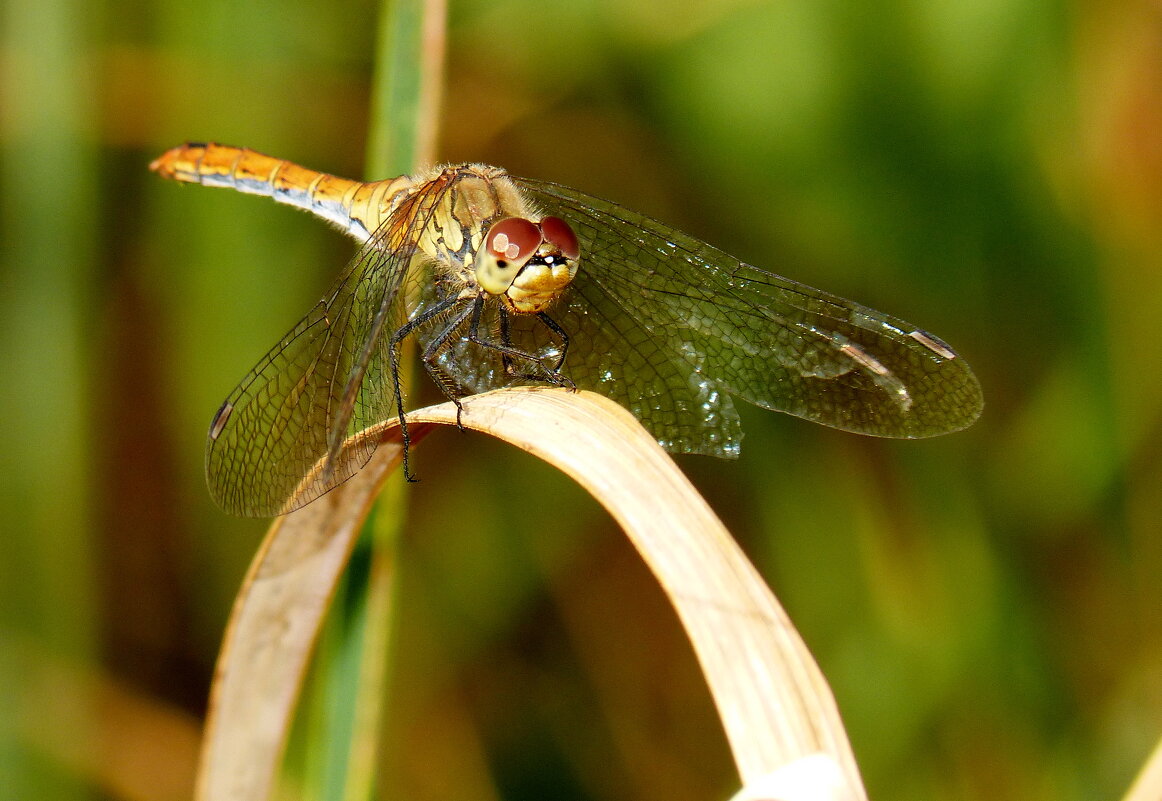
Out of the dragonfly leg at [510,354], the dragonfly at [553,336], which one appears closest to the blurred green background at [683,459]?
the dragonfly at [553,336]

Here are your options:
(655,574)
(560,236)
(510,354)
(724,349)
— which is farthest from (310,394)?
(655,574)

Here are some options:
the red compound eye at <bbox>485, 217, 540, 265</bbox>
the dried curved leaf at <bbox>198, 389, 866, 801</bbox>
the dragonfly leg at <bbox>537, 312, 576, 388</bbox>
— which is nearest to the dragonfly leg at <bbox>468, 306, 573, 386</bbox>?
the dragonfly leg at <bbox>537, 312, 576, 388</bbox>

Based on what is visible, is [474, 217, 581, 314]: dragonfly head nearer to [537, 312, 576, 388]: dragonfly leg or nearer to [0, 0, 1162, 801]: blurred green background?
[537, 312, 576, 388]: dragonfly leg

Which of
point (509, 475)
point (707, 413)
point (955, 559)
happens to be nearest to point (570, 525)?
point (509, 475)

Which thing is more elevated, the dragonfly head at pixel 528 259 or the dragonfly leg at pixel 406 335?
the dragonfly head at pixel 528 259

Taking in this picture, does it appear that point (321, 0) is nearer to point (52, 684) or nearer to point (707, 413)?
point (707, 413)

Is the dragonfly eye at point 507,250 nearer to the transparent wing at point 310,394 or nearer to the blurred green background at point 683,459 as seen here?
the transparent wing at point 310,394

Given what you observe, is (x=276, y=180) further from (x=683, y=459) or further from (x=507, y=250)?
(x=683, y=459)
